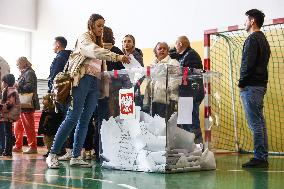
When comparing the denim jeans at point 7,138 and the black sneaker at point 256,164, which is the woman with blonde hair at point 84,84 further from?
the denim jeans at point 7,138

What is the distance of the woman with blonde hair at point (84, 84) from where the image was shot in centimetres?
401

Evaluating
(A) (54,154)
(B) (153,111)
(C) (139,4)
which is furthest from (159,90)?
(C) (139,4)

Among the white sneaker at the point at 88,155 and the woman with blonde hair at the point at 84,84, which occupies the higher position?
the woman with blonde hair at the point at 84,84

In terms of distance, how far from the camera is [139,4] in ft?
28.0

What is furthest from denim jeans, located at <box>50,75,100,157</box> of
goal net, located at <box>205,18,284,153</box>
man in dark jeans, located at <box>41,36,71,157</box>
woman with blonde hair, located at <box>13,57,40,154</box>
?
goal net, located at <box>205,18,284,153</box>

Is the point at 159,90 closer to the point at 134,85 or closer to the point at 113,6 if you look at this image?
the point at 134,85

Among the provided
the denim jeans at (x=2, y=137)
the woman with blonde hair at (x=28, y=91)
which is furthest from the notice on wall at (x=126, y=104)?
the woman with blonde hair at (x=28, y=91)

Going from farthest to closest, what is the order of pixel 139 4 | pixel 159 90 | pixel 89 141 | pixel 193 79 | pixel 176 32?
pixel 139 4 < pixel 176 32 < pixel 89 141 < pixel 193 79 < pixel 159 90

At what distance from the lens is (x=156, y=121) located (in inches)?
149

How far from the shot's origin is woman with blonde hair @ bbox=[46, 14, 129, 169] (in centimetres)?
401

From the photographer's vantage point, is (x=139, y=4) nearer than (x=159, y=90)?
No

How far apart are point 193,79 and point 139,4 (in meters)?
4.82

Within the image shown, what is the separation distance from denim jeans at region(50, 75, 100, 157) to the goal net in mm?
2540

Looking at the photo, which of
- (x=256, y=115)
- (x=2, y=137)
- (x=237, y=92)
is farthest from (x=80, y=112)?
(x=237, y=92)
